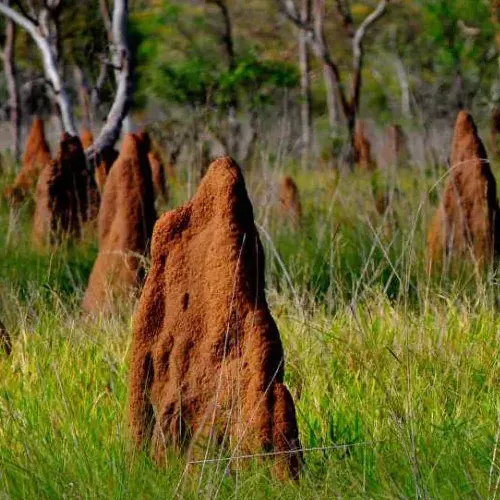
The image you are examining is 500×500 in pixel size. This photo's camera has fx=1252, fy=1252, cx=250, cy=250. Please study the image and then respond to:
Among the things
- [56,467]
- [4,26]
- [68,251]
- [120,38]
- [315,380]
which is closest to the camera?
[56,467]

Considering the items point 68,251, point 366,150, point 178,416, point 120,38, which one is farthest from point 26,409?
point 366,150

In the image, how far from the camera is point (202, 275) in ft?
12.0

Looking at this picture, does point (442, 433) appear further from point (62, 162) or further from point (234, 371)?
point (62, 162)

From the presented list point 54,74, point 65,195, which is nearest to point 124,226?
point 65,195

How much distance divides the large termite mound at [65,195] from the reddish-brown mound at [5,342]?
3.33 metres

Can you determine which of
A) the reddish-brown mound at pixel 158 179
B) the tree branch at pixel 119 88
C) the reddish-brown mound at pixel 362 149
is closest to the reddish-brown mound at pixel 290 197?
the reddish-brown mound at pixel 158 179

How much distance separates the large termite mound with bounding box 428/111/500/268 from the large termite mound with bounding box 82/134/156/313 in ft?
5.26

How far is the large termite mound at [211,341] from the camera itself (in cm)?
343

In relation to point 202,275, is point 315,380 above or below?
below

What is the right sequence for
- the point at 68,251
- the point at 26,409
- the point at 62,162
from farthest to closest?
the point at 62,162, the point at 68,251, the point at 26,409

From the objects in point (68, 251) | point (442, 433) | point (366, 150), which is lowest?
point (366, 150)

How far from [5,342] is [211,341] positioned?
161 cm

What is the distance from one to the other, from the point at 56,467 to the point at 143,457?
244mm

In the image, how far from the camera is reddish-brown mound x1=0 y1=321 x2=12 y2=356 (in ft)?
16.2
